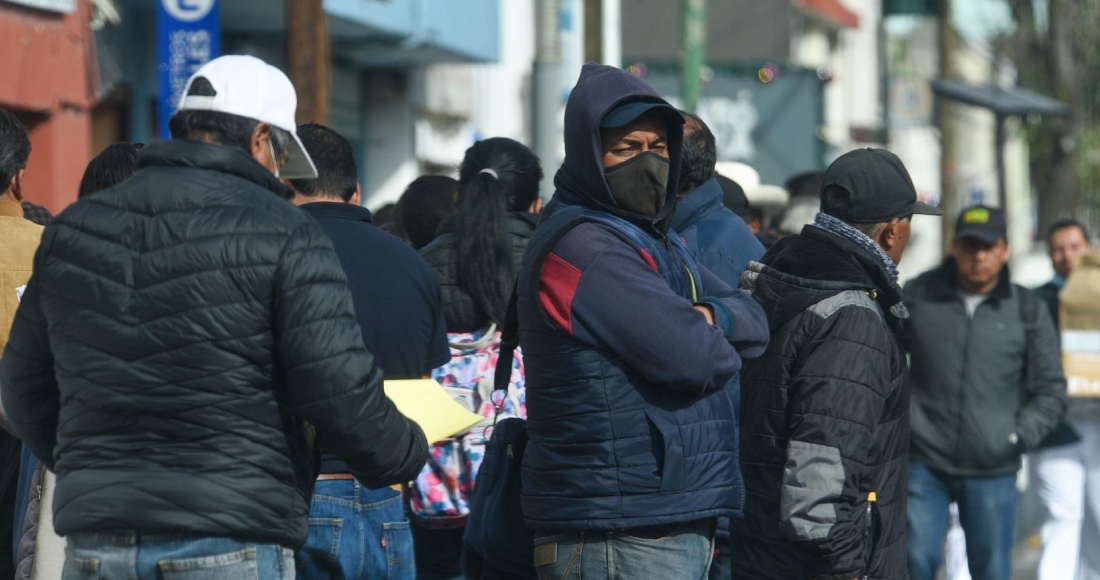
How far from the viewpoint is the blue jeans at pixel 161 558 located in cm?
297

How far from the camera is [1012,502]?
7031mm

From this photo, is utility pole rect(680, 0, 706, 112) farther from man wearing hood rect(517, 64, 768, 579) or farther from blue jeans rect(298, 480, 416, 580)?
man wearing hood rect(517, 64, 768, 579)

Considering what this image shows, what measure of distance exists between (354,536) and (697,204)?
64.5 inches

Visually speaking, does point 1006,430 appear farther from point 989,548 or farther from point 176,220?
point 176,220

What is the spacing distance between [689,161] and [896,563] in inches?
60.7

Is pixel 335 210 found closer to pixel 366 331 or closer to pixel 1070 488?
pixel 366 331

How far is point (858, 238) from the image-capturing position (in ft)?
14.0

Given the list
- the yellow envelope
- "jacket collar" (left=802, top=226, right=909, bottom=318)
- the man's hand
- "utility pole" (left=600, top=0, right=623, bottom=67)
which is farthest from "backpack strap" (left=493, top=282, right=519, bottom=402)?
"utility pole" (left=600, top=0, right=623, bottom=67)

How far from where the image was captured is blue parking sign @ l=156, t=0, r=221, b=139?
27.3 ft

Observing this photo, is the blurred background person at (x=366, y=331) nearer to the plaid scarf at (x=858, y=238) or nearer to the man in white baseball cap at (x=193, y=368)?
the man in white baseball cap at (x=193, y=368)

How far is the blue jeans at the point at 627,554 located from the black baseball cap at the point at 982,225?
3.87 metres

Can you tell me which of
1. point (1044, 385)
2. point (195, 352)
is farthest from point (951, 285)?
point (195, 352)

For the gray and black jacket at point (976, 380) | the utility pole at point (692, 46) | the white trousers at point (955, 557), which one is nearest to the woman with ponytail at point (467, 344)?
the gray and black jacket at point (976, 380)

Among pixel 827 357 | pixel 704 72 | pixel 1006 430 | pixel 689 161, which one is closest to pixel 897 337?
pixel 827 357
